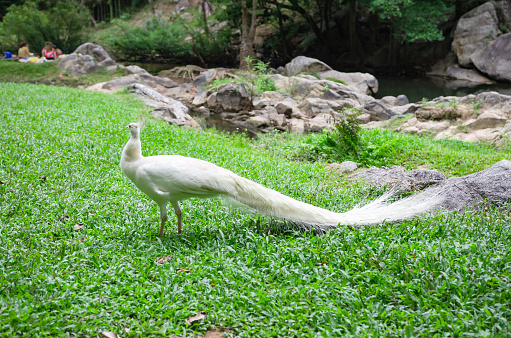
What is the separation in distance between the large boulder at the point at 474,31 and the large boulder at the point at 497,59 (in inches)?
18.8

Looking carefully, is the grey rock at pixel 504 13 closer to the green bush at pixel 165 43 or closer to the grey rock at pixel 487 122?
the grey rock at pixel 487 122

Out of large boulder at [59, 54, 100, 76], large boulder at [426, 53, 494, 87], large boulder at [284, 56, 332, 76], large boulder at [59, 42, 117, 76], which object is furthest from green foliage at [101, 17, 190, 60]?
large boulder at [426, 53, 494, 87]

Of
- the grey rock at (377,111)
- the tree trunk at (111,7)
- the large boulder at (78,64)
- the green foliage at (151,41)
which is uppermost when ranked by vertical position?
the tree trunk at (111,7)

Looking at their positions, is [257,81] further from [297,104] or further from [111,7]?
[111,7]

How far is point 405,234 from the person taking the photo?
11.8 ft

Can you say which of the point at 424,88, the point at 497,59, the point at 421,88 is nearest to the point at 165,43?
the point at 421,88

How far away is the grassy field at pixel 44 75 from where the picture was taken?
697 inches

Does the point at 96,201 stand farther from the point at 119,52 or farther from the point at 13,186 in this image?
the point at 119,52

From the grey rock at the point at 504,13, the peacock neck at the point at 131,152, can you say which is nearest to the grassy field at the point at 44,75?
the peacock neck at the point at 131,152

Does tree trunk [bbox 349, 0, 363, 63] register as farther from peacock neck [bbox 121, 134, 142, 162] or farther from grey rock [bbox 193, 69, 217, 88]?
peacock neck [bbox 121, 134, 142, 162]

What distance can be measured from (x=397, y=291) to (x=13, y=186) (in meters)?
4.05

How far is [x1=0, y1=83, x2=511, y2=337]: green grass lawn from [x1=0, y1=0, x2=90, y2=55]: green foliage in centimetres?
2170

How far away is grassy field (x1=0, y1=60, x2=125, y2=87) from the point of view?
1770 cm

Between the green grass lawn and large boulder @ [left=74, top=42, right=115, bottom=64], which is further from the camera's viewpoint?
large boulder @ [left=74, top=42, right=115, bottom=64]
